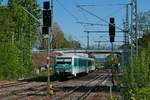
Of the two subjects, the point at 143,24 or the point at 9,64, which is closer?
the point at 9,64

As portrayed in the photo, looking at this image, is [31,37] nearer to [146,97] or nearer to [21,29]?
[21,29]

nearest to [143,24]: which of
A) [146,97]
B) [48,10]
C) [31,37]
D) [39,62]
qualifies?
[31,37]

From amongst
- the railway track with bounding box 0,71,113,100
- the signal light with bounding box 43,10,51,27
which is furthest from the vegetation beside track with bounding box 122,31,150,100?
the railway track with bounding box 0,71,113,100

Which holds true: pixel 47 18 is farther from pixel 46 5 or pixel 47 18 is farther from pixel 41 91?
pixel 41 91

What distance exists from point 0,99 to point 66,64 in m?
27.5

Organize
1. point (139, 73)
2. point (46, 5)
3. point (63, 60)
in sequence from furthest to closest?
point (63, 60)
point (46, 5)
point (139, 73)

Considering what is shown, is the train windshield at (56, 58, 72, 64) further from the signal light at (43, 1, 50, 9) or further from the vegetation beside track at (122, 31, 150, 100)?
the vegetation beside track at (122, 31, 150, 100)

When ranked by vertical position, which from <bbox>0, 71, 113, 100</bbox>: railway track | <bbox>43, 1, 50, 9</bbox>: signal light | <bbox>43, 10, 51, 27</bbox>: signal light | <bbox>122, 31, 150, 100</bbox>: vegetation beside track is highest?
<bbox>43, 1, 50, 9</bbox>: signal light

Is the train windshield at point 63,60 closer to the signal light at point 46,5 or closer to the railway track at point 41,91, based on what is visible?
the railway track at point 41,91

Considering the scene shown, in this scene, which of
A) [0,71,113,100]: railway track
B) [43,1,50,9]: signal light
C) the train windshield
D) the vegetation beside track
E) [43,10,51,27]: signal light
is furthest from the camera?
the train windshield

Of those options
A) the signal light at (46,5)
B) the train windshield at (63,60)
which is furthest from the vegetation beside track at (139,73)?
the train windshield at (63,60)

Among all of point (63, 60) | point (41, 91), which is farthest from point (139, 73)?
point (63, 60)

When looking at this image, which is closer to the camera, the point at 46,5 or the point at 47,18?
the point at 46,5

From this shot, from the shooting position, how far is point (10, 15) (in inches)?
3071
